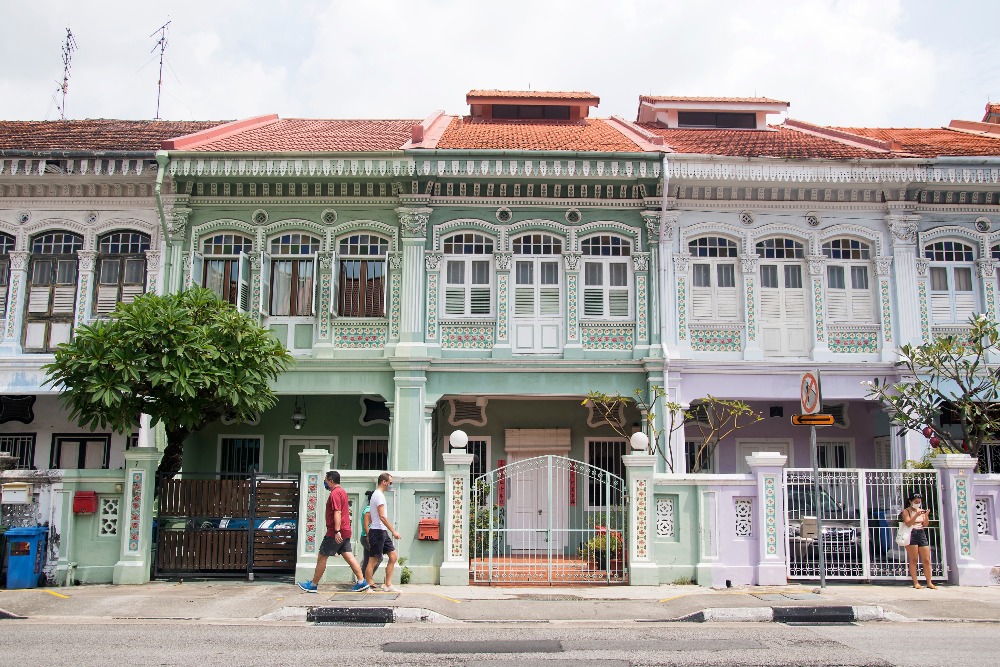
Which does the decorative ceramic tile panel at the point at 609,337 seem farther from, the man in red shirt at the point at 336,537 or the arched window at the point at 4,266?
the arched window at the point at 4,266

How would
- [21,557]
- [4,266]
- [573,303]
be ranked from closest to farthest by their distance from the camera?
[21,557] → [573,303] → [4,266]

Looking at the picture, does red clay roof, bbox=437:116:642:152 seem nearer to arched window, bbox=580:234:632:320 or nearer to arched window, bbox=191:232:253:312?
arched window, bbox=580:234:632:320

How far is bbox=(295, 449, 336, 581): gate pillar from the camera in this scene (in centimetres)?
1306

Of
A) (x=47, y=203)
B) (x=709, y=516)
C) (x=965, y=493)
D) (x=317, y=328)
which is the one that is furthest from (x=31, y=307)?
(x=965, y=493)

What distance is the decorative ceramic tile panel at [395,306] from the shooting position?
1800cm

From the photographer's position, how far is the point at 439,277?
1827 centimetres

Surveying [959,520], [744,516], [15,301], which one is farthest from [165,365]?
[959,520]

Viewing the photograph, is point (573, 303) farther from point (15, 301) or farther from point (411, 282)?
point (15, 301)

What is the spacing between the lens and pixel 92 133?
68.0 feet

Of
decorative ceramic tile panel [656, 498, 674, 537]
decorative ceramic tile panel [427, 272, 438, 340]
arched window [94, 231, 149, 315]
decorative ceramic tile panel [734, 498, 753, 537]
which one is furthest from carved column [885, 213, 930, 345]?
arched window [94, 231, 149, 315]

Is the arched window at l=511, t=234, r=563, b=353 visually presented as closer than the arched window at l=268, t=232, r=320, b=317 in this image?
Yes

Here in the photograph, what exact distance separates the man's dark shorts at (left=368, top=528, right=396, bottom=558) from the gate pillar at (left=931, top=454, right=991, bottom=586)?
820 cm

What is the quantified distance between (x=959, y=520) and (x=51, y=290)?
55.5 feet

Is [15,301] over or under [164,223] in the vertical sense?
under
